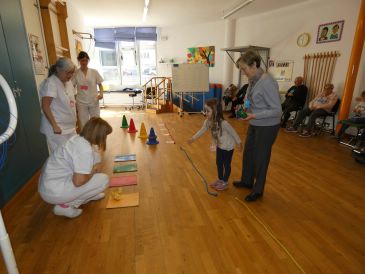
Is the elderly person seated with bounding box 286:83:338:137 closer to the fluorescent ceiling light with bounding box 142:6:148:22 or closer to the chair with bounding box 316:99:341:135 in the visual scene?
the chair with bounding box 316:99:341:135

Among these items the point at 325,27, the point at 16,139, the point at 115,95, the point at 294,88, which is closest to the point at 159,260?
the point at 16,139

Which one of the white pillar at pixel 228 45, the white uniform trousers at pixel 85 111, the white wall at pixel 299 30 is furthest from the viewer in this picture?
the white pillar at pixel 228 45

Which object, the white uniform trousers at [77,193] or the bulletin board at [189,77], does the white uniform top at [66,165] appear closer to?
the white uniform trousers at [77,193]

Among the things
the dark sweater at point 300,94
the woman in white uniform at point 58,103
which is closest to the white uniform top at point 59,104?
the woman in white uniform at point 58,103

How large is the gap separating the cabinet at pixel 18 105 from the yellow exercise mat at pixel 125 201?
0.92 m

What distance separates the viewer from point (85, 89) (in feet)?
10.4

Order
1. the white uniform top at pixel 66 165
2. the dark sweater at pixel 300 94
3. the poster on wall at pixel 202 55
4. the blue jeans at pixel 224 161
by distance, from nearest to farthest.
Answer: the white uniform top at pixel 66 165 → the blue jeans at pixel 224 161 → the dark sweater at pixel 300 94 → the poster on wall at pixel 202 55

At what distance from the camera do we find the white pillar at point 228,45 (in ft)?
23.8

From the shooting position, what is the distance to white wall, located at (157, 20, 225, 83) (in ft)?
25.4

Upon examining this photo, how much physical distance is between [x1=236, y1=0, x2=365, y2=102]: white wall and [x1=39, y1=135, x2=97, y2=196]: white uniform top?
16.2ft

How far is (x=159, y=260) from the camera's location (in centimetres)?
155

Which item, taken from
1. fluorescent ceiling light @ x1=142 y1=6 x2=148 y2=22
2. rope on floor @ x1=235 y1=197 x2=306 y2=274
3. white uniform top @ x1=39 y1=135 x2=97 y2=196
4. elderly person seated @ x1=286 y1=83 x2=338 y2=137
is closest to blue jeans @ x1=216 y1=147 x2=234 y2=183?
rope on floor @ x1=235 y1=197 x2=306 y2=274

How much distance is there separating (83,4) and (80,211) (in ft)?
18.3

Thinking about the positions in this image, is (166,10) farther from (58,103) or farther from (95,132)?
(95,132)
